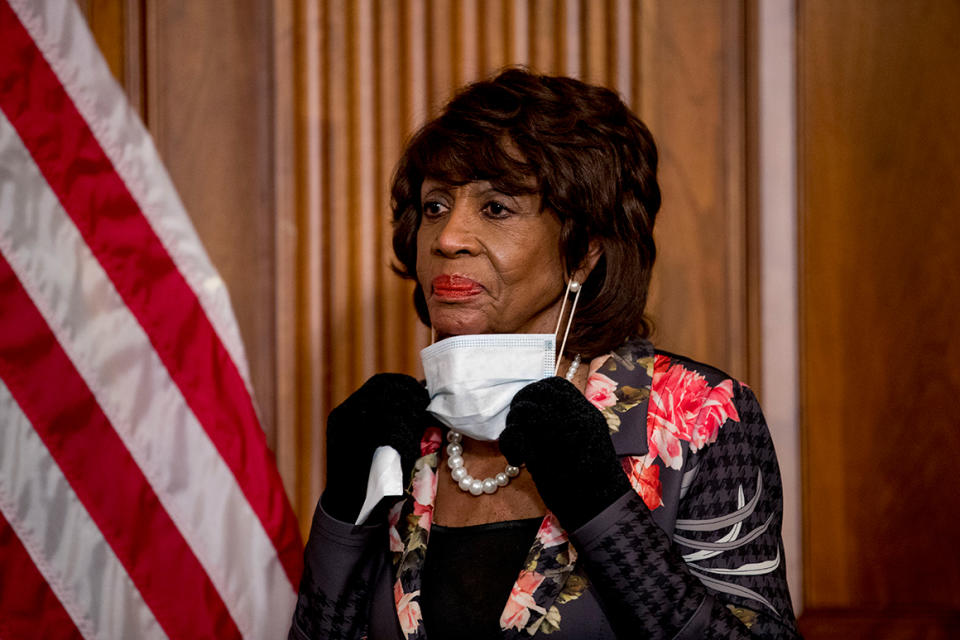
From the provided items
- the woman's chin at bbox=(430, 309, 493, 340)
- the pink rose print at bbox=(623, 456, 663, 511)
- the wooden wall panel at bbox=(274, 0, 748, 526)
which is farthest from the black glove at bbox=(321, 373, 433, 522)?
the wooden wall panel at bbox=(274, 0, 748, 526)

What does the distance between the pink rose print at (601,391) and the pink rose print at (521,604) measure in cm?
27

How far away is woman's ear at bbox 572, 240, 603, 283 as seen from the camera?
1379 mm

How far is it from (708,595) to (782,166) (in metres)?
1.04

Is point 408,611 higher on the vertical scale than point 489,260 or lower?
lower

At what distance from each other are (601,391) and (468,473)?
0.80 feet

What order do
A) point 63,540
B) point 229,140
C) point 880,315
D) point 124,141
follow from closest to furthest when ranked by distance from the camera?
point 63,540, point 124,141, point 880,315, point 229,140

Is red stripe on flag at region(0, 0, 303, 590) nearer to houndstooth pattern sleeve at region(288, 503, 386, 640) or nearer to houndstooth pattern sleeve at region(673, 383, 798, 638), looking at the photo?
houndstooth pattern sleeve at region(288, 503, 386, 640)

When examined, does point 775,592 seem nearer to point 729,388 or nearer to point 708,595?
point 708,595

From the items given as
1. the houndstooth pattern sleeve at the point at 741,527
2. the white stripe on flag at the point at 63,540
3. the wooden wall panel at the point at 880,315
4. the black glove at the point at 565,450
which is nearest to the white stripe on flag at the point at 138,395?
the white stripe on flag at the point at 63,540

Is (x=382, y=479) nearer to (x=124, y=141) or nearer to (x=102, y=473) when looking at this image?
(x=102, y=473)

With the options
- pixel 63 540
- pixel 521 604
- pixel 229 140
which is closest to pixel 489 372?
pixel 521 604

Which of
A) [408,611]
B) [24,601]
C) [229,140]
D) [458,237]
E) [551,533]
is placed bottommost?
[24,601]

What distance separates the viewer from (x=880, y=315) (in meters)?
1.81

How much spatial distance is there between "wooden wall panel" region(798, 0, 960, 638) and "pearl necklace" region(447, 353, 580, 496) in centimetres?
72
